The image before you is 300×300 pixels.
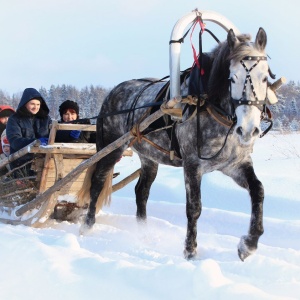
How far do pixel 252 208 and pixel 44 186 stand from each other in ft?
8.43

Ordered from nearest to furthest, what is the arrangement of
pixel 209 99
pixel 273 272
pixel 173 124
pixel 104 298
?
pixel 104 298 → pixel 273 272 → pixel 209 99 → pixel 173 124

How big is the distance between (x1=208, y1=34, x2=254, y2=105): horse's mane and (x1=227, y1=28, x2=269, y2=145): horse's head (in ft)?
0.24

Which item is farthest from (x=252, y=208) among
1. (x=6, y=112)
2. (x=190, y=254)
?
(x=6, y=112)

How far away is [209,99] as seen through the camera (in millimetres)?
3906

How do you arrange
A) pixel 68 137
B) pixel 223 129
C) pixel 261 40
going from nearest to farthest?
pixel 261 40, pixel 223 129, pixel 68 137

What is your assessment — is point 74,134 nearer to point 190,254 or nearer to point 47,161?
point 47,161

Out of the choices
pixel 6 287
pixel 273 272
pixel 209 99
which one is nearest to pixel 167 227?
pixel 209 99

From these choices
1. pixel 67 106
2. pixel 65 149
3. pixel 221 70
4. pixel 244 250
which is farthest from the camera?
pixel 67 106

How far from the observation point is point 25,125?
607 cm

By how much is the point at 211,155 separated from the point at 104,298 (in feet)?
6.20

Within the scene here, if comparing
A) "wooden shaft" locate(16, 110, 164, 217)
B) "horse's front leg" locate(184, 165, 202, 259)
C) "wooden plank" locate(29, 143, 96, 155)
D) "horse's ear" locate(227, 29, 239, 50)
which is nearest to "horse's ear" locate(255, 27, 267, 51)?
"horse's ear" locate(227, 29, 239, 50)

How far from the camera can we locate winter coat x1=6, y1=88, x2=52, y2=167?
5.79 meters

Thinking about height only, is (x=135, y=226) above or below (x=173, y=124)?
below

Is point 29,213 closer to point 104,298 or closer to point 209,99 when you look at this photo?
point 209,99
